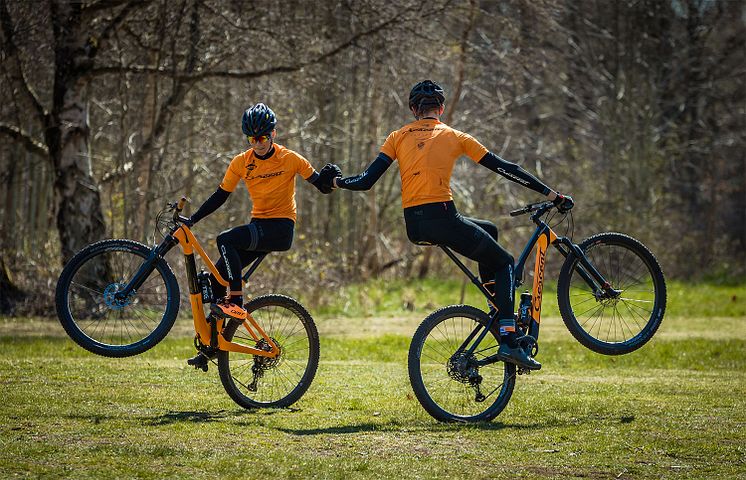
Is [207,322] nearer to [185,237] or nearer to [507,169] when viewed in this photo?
[185,237]

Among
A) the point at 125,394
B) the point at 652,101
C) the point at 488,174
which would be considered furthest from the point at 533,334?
the point at 652,101

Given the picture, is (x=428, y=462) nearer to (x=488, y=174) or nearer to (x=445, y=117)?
(x=445, y=117)

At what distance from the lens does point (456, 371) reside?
25.0 feet

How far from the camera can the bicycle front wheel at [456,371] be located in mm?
7484

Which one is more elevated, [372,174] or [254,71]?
[254,71]

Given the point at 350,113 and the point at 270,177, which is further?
the point at 350,113

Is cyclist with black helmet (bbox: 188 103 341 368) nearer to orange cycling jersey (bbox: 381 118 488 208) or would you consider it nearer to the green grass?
orange cycling jersey (bbox: 381 118 488 208)

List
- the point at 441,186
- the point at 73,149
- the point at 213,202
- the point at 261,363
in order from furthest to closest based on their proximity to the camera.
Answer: the point at 73,149
the point at 261,363
the point at 213,202
the point at 441,186

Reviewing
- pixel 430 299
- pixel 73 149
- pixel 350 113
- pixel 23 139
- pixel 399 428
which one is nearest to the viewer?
pixel 399 428

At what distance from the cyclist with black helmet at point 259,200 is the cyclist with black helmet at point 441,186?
1.75ft

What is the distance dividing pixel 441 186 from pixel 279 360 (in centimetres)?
190

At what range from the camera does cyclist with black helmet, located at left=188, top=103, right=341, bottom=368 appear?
7930 mm

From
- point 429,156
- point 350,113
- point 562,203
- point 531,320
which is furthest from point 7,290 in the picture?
point 562,203

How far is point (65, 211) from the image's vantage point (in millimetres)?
16141
